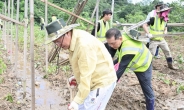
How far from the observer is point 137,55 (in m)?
3.77

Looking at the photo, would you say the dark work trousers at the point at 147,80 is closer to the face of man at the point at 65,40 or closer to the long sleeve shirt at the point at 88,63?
the long sleeve shirt at the point at 88,63

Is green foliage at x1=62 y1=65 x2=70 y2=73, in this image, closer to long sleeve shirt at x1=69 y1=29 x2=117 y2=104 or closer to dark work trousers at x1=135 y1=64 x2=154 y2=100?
dark work trousers at x1=135 y1=64 x2=154 y2=100

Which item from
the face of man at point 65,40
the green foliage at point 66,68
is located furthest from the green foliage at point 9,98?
the face of man at point 65,40

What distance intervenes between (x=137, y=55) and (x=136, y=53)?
0.11m

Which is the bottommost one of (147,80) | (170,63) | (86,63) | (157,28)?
(170,63)

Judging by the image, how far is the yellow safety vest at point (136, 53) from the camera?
3.60 meters

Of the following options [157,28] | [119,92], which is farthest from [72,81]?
[157,28]

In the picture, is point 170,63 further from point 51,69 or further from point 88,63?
point 88,63

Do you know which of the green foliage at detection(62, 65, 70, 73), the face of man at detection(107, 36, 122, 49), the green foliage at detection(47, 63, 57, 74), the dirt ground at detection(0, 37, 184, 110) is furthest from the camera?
the green foliage at detection(62, 65, 70, 73)

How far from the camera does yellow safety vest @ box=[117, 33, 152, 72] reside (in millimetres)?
3602

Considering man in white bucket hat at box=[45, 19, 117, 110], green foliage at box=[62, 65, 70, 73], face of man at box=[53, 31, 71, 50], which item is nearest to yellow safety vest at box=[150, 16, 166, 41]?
green foliage at box=[62, 65, 70, 73]

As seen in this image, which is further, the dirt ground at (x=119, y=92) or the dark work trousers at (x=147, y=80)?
the dirt ground at (x=119, y=92)

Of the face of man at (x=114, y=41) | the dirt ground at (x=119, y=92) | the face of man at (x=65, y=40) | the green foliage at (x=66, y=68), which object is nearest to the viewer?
the face of man at (x=65, y=40)

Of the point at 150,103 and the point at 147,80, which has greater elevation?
the point at 147,80
